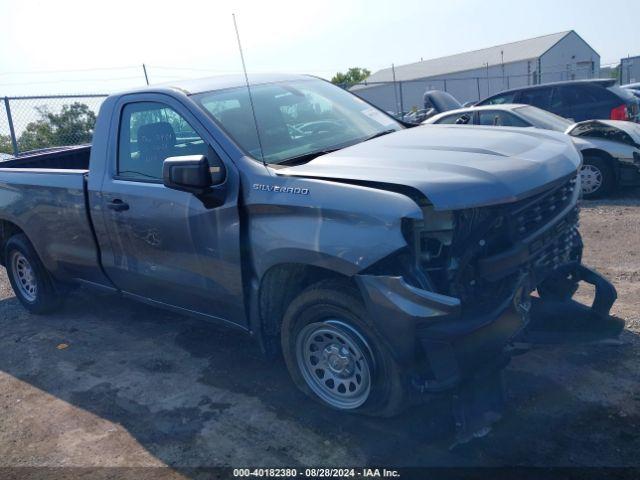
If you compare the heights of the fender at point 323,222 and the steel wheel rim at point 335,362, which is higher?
the fender at point 323,222

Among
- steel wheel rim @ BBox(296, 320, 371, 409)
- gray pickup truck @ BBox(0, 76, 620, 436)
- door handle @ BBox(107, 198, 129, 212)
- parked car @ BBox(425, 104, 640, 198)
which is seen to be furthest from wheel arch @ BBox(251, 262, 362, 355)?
parked car @ BBox(425, 104, 640, 198)

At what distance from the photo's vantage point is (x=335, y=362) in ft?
11.7

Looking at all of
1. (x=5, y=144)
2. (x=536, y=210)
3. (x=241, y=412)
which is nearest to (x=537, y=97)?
(x=536, y=210)

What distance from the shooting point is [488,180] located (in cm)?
311

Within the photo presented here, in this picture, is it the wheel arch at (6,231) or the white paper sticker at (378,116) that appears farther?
the wheel arch at (6,231)

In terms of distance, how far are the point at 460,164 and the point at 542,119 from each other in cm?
687

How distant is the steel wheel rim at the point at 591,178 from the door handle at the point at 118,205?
692 cm

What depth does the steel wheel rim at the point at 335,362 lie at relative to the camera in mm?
3414

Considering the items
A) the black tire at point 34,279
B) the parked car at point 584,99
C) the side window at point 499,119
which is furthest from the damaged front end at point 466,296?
the parked car at point 584,99

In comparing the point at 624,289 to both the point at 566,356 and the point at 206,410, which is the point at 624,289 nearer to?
the point at 566,356

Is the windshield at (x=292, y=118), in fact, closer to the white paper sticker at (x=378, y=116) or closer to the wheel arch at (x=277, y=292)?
the white paper sticker at (x=378, y=116)

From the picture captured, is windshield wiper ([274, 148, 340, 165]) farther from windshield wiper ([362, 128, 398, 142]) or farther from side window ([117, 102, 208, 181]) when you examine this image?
side window ([117, 102, 208, 181])

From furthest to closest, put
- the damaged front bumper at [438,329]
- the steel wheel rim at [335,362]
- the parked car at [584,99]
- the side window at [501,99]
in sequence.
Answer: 1. the side window at [501,99]
2. the parked car at [584,99]
3. the steel wheel rim at [335,362]
4. the damaged front bumper at [438,329]

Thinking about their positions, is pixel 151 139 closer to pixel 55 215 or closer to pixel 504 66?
pixel 55 215
